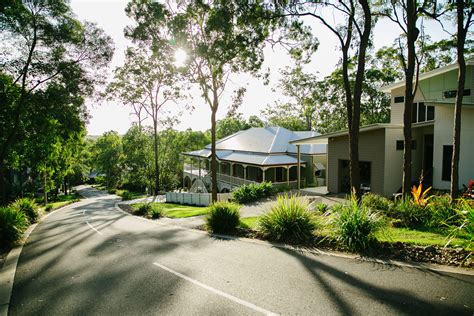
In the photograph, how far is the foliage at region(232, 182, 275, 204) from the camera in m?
19.6

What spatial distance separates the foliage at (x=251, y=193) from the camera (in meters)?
19.6

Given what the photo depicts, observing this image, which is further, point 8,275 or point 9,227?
point 9,227

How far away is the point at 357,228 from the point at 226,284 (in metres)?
3.77

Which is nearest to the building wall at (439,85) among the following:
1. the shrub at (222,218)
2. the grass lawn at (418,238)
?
the grass lawn at (418,238)

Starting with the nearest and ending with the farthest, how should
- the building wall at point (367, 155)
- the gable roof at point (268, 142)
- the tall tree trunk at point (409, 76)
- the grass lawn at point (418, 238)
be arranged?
the grass lawn at point (418, 238) → the tall tree trunk at point (409, 76) → the building wall at point (367, 155) → the gable roof at point (268, 142)

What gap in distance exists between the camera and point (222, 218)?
422 inches

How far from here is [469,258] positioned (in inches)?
238

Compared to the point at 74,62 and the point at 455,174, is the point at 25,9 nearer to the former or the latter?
the point at 74,62

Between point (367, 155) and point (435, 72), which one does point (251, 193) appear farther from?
point (435, 72)

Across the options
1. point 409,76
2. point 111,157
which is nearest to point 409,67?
point 409,76

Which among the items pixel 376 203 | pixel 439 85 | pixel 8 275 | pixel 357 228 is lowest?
pixel 8 275

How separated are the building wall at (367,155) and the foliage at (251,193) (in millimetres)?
4541

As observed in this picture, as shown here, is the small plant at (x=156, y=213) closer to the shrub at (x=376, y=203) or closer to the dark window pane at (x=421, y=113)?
the shrub at (x=376, y=203)

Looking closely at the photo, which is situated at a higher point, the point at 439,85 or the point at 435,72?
the point at 435,72
